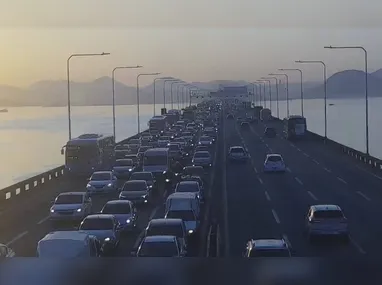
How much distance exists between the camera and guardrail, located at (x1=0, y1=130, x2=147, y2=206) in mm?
43069

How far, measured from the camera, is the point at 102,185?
45.8 m

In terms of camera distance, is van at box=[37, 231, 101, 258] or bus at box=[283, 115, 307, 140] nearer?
van at box=[37, 231, 101, 258]

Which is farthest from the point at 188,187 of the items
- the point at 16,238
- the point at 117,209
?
the point at 16,238

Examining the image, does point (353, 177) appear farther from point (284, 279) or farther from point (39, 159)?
point (39, 159)

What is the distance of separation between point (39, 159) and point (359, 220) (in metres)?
79.2

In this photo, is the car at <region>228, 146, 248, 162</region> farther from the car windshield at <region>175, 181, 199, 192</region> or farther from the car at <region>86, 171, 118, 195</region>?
the car windshield at <region>175, 181, 199, 192</region>

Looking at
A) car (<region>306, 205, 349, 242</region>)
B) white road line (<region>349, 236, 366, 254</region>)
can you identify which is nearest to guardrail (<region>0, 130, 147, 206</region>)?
car (<region>306, 205, 349, 242</region>)

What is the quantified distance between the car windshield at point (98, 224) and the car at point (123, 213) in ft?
10.1

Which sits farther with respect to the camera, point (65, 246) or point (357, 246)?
point (357, 246)

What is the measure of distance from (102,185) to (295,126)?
49.7m

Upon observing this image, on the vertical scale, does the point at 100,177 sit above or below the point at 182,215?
below

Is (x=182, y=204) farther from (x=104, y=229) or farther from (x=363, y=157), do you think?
(x=363, y=157)

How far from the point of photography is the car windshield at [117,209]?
3127 centimetres

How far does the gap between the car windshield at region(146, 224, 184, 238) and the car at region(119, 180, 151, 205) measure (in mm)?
14168
